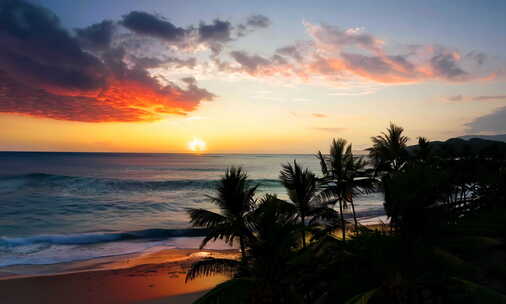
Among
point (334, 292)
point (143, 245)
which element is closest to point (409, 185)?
point (334, 292)

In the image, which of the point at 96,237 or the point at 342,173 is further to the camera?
the point at 96,237

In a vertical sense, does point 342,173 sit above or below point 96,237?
above

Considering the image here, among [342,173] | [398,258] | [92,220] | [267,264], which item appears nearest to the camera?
[398,258]

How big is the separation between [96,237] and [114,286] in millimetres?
12087

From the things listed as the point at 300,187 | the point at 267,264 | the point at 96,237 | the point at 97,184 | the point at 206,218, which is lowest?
the point at 96,237

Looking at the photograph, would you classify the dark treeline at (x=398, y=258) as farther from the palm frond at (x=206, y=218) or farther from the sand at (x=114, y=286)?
the sand at (x=114, y=286)

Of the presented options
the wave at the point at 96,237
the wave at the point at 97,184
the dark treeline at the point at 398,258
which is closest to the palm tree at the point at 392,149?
the dark treeline at the point at 398,258

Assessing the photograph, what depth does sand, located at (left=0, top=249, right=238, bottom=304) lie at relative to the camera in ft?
43.7

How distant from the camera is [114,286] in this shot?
47.9ft

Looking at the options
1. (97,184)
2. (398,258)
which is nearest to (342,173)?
(398,258)

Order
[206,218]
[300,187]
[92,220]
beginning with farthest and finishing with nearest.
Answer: [92,220]
[300,187]
[206,218]

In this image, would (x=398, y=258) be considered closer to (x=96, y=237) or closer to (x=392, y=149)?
(x=392, y=149)

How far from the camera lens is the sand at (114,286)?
13320 millimetres

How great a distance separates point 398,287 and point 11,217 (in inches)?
1456
